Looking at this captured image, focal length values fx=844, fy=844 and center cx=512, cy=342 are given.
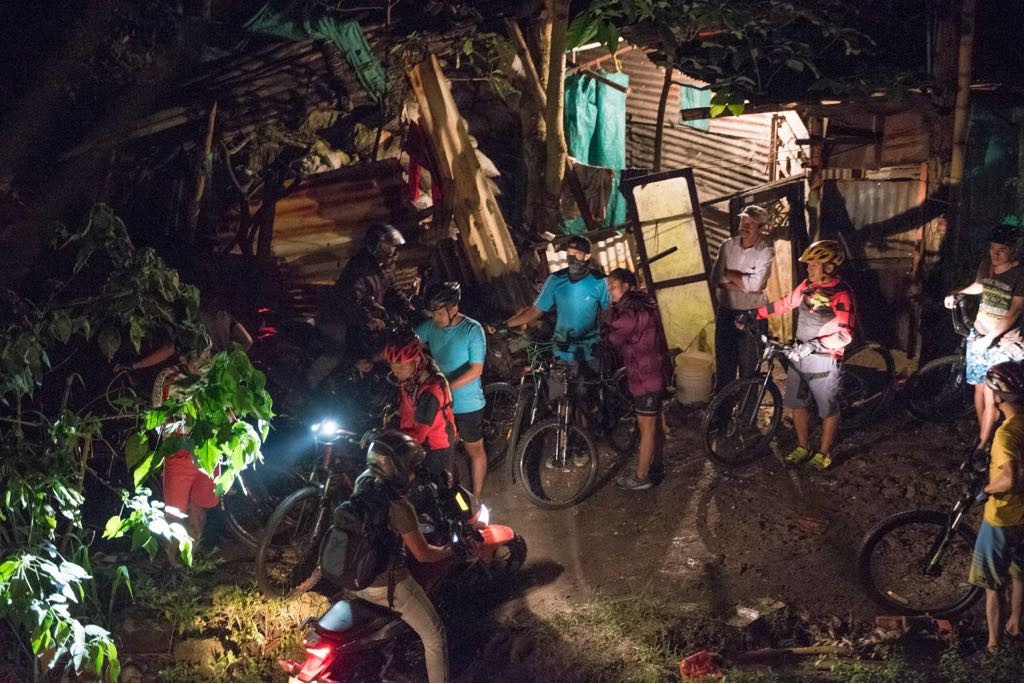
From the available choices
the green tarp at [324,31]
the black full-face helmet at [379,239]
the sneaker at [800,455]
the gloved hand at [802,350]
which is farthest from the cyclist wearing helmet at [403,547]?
the green tarp at [324,31]

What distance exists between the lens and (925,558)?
6.39 meters

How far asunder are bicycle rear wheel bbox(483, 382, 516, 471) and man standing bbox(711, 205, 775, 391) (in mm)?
2534

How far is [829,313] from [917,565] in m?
2.56

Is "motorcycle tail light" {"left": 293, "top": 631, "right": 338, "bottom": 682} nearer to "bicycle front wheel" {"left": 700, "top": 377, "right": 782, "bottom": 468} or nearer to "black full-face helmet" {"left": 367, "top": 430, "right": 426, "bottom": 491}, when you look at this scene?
"black full-face helmet" {"left": 367, "top": 430, "right": 426, "bottom": 491}

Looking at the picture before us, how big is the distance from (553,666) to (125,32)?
744cm

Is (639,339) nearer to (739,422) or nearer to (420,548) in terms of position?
(739,422)

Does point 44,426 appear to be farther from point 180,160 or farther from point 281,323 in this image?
point 180,160

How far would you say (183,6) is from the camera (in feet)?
30.7

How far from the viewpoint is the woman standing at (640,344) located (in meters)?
8.20

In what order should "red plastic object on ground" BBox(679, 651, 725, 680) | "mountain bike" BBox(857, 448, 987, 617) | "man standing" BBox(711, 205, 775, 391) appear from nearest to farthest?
"red plastic object on ground" BBox(679, 651, 725, 680), "mountain bike" BBox(857, 448, 987, 617), "man standing" BBox(711, 205, 775, 391)

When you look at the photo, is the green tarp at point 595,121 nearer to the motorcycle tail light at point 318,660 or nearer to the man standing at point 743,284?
the man standing at point 743,284

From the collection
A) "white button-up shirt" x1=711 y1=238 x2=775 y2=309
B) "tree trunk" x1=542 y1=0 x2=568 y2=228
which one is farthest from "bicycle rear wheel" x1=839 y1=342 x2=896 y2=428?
"tree trunk" x1=542 y1=0 x2=568 y2=228

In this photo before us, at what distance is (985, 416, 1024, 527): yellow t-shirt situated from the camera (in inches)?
219

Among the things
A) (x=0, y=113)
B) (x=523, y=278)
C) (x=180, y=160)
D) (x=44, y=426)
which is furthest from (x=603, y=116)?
(x=44, y=426)
